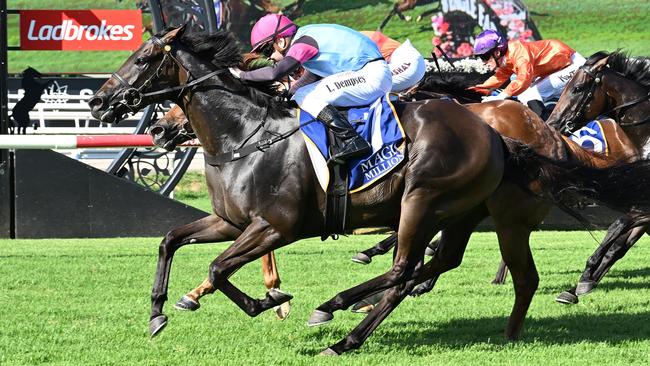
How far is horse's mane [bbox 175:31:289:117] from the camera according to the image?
5809 millimetres

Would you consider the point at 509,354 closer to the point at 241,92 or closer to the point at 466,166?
the point at 466,166

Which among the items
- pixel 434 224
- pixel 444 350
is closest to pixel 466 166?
pixel 434 224

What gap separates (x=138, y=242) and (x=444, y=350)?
564 centimetres

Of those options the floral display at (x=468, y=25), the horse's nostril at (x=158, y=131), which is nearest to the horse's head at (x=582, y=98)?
the horse's nostril at (x=158, y=131)

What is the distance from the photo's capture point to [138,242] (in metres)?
10.6

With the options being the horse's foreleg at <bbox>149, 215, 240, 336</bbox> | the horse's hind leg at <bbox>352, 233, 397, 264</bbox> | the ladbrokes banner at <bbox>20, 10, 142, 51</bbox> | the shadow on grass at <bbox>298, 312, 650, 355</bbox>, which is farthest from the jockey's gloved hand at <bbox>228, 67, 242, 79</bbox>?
the ladbrokes banner at <bbox>20, 10, 142, 51</bbox>

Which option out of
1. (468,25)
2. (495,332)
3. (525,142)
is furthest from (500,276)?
(468,25)

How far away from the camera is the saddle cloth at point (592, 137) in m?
7.47

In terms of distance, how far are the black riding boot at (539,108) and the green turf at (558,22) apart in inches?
552

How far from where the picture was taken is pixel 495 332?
6.02 m

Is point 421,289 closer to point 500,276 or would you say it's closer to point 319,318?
point 500,276

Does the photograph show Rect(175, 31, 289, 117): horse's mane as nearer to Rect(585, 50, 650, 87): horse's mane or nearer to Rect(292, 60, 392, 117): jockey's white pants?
Rect(292, 60, 392, 117): jockey's white pants

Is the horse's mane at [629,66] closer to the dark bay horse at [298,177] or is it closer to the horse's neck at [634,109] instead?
the horse's neck at [634,109]

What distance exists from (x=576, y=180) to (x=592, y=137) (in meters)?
1.81
